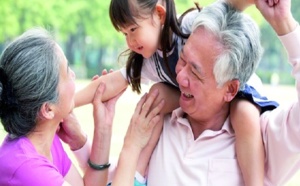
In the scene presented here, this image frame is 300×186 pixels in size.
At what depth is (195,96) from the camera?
4.70 ft

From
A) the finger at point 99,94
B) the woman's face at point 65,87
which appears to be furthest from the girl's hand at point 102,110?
the woman's face at point 65,87

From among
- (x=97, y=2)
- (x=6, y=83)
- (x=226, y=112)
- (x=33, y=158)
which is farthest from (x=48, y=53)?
(x=97, y=2)

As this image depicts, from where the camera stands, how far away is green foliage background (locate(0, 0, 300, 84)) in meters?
10.2

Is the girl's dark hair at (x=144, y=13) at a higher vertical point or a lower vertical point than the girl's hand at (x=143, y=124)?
higher

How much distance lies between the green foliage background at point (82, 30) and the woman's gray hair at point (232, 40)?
832 cm

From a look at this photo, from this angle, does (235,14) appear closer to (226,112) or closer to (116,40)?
(226,112)

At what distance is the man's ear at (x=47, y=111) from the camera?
132 centimetres

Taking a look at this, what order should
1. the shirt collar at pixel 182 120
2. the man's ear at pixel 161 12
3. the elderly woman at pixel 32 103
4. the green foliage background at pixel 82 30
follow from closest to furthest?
the elderly woman at pixel 32 103, the shirt collar at pixel 182 120, the man's ear at pixel 161 12, the green foliage background at pixel 82 30

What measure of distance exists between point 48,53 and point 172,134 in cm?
45

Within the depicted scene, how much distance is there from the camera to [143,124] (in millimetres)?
1521

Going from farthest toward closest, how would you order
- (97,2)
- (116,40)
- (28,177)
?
(116,40), (97,2), (28,177)

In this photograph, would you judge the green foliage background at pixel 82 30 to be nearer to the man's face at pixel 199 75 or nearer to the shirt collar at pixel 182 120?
the shirt collar at pixel 182 120

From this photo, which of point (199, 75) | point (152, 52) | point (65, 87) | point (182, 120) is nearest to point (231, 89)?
point (199, 75)

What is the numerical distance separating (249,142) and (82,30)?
10.9m
